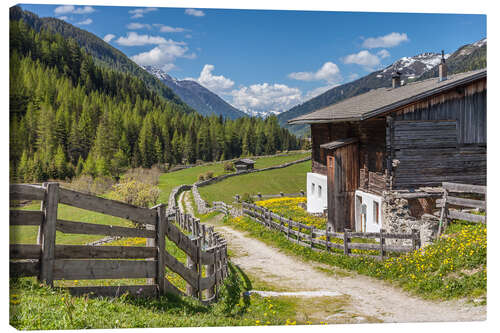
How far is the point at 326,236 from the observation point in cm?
1430

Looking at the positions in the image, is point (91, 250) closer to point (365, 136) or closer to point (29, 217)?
point (29, 217)

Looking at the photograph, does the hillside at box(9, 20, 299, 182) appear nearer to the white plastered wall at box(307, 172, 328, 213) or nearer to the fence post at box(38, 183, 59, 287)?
the fence post at box(38, 183, 59, 287)

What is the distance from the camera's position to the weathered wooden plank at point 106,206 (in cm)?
524

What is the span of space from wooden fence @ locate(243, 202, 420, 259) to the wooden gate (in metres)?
0.91

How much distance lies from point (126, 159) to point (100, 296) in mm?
11030

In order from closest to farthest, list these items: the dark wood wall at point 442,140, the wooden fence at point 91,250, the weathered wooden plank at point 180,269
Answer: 1. the wooden fence at point 91,250
2. the weathered wooden plank at point 180,269
3. the dark wood wall at point 442,140

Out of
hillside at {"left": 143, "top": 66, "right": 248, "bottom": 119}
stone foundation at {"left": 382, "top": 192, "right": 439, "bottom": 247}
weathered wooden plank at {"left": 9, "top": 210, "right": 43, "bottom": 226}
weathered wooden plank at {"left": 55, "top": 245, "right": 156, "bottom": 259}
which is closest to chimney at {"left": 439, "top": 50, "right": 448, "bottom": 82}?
stone foundation at {"left": 382, "top": 192, "right": 439, "bottom": 247}

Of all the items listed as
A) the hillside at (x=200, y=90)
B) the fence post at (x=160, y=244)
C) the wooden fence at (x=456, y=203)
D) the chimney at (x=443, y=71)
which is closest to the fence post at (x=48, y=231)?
the fence post at (x=160, y=244)

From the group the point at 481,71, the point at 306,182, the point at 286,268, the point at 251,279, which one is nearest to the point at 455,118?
the point at 481,71

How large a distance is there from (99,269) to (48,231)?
95 centimetres

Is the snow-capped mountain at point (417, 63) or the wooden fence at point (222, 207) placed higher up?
the snow-capped mountain at point (417, 63)

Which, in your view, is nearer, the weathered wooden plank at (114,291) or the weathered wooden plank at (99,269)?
the weathered wooden plank at (99,269)

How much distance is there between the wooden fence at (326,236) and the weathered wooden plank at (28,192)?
33.3ft

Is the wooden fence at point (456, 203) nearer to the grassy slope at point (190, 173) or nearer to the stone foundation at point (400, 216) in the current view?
the stone foundation at point (400, 216)
